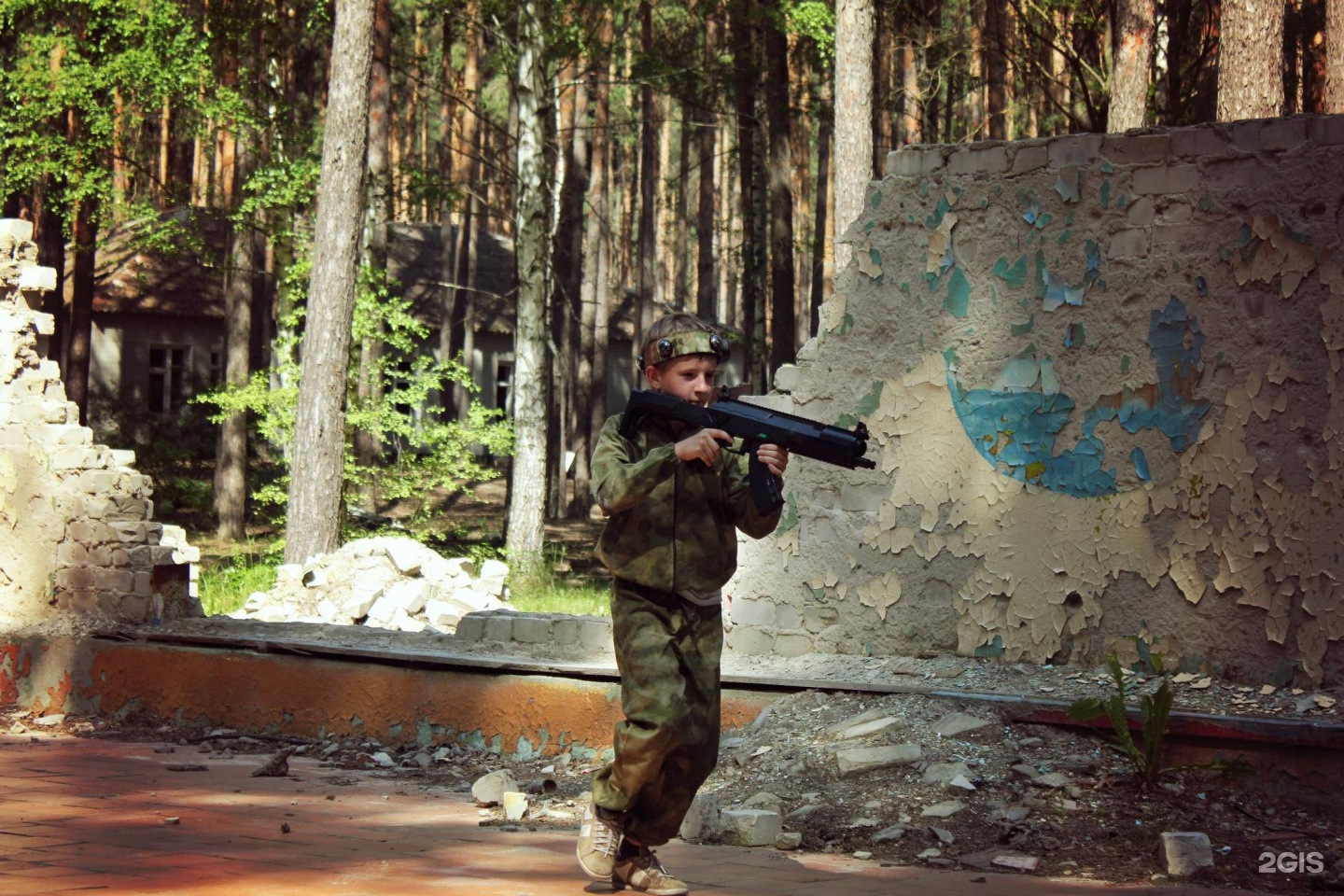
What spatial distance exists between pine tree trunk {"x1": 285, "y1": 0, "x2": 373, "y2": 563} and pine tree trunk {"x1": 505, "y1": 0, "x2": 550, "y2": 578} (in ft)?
11.9

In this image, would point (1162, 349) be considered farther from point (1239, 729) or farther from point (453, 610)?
point (453, 610)

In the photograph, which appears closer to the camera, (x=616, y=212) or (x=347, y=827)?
(x=347, y=827)

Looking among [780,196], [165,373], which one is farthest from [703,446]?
[165,373]

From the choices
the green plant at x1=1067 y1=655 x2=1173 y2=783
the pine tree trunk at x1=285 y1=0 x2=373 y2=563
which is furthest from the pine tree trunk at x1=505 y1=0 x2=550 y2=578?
the green plant at x1=1067 y1=655 x2=1173 y2=783

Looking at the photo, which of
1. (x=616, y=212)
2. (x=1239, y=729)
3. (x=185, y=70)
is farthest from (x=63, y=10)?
(x=616, y=212)

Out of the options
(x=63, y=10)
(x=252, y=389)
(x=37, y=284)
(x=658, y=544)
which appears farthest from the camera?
(x=63, y=10)

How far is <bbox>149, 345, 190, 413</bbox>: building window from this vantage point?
35625 millimetres

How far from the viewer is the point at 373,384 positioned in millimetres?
18188

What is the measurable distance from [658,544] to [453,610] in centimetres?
733

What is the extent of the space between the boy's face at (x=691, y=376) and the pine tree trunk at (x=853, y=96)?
34.7ft

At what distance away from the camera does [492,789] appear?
6633 millimetres

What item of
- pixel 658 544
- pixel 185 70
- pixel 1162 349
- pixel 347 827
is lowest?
pixel 347 827

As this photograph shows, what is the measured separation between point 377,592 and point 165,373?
2603cm

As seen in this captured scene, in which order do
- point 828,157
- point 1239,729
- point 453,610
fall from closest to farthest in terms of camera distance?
point 1239,729, point 453,610, point 828,157
